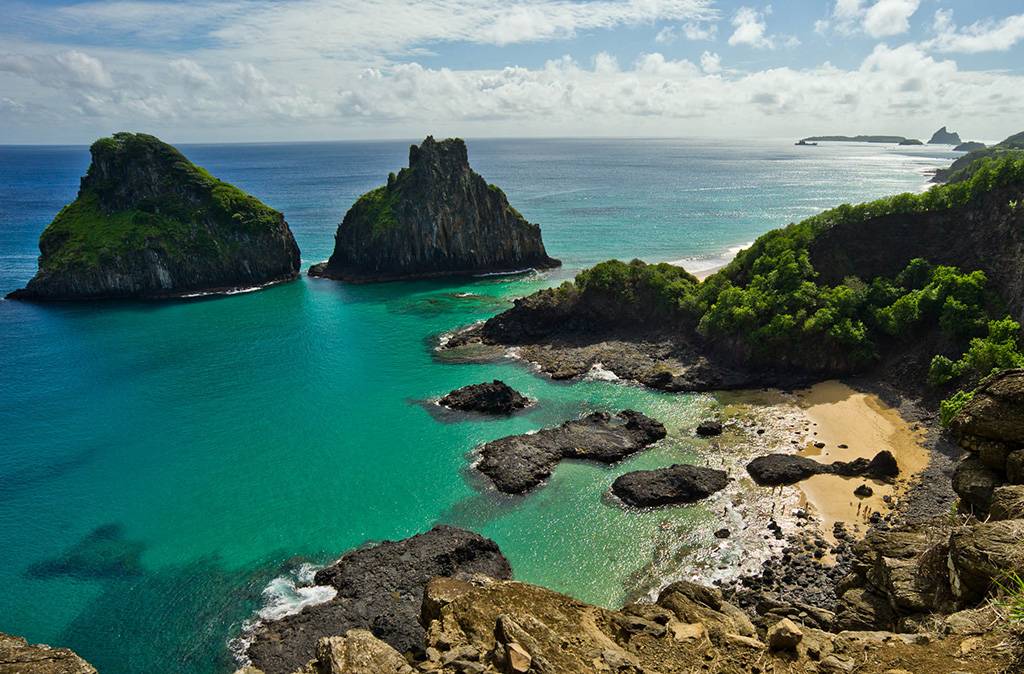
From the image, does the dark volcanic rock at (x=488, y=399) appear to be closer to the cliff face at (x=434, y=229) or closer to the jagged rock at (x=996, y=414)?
the jagged rock at (x=996, y=414)

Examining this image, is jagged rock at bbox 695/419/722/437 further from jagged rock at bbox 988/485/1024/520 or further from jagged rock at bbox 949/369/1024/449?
jagged rock at bbox 988/485/1024/520

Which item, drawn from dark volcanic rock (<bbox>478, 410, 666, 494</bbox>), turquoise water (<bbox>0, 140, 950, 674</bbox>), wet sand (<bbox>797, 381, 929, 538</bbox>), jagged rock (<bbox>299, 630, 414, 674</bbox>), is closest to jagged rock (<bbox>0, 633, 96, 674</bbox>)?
jagged rock (<bbox>299, 630, 414, 674</bbox>)

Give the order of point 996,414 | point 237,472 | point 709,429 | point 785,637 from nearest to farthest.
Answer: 1. point 785,637
2. point 996,414
3. point 237,472
4. point 709,429

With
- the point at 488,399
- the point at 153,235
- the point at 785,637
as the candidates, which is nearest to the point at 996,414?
the point at 785,637

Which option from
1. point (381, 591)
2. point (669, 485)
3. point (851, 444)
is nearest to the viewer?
point (381, 591)

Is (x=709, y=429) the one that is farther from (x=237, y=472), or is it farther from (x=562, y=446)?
(x=237, y=472)

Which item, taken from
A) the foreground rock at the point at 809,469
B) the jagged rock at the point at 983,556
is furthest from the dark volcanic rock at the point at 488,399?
the jagged rock at the point at 983,556
